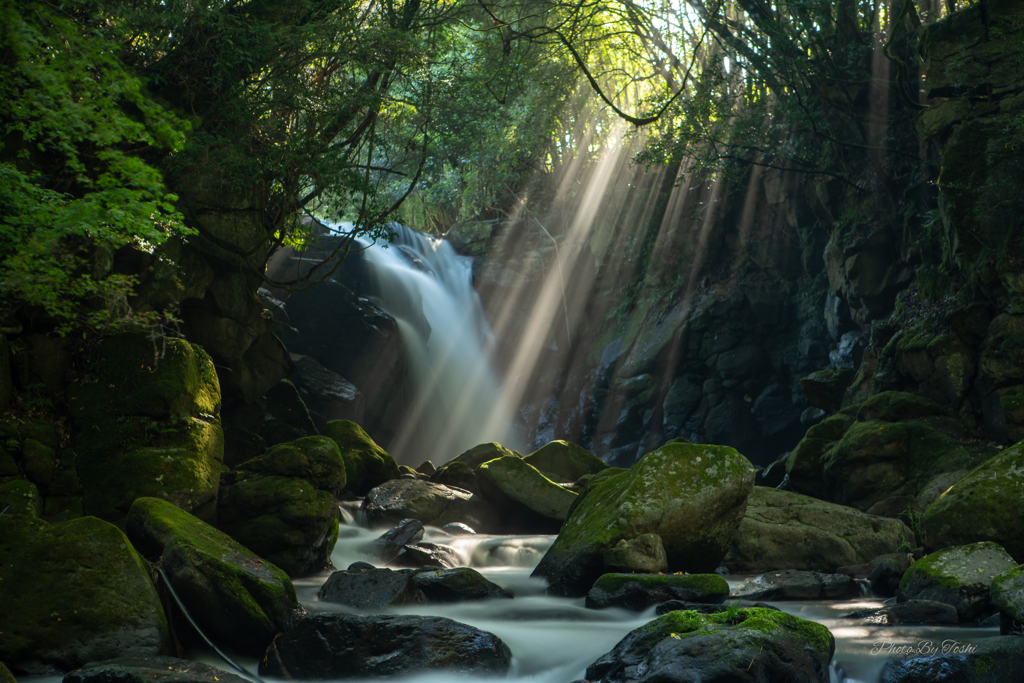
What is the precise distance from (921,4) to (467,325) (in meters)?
17.0

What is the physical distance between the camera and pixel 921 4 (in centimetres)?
1662

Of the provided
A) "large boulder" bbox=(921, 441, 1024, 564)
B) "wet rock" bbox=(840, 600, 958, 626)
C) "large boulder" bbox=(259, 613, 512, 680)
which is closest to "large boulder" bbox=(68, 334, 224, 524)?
"large boulder" bbox=(259, 613, 512, 680)

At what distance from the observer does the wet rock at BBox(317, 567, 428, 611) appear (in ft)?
22.3

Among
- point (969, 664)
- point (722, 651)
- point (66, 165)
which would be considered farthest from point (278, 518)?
point (969, 664)

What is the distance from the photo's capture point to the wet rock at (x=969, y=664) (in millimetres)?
4055

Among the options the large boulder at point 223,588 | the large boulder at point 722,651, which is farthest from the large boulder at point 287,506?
the large boulder at point 722,651

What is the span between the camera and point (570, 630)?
20.5 feet

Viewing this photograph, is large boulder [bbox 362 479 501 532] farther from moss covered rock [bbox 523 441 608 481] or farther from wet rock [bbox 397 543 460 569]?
moss covered rock [bbox 523 441 608 481]

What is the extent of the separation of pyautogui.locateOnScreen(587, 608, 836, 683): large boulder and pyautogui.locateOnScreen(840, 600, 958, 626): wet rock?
1581 millimetres

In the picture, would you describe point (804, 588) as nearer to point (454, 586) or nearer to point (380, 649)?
point (454, 586)

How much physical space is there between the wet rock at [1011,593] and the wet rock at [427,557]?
19.6 ft

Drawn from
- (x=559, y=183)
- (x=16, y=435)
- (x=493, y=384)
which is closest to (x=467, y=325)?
(x=493, y=384)

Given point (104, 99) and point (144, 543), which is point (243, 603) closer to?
point (144, 543)

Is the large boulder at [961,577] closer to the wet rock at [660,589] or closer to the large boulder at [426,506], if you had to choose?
the wet rock at [660,589]
